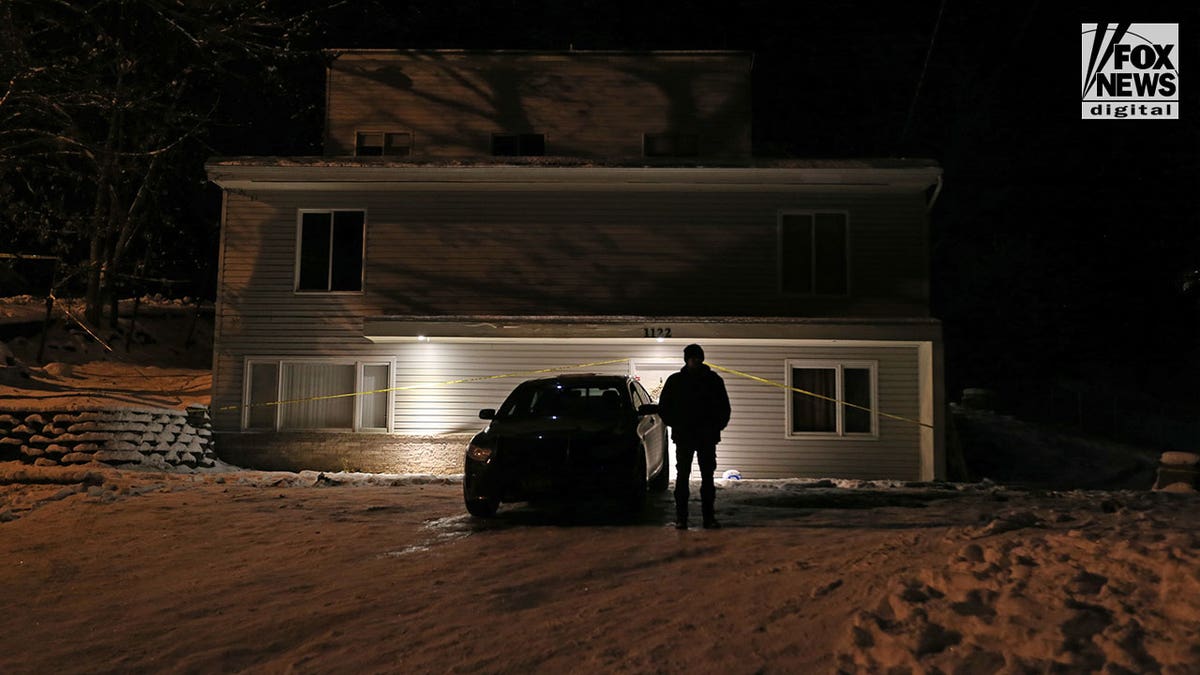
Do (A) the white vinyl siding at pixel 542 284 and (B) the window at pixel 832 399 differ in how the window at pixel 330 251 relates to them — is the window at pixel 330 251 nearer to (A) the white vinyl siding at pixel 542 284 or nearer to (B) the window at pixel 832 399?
(A) the white vinyl siding at pixel 542 284

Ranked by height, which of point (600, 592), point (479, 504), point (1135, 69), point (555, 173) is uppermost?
point (1135, 69)

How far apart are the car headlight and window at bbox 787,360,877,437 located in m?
7.93

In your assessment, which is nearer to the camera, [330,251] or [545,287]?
[545,287]

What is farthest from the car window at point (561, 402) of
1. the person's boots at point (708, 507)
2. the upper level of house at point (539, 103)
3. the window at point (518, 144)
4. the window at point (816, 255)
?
the upper level of house at point (539, 103)

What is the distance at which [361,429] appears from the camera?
15.9 m

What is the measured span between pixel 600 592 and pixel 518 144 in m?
14.1

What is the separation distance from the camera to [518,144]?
61.9 ft

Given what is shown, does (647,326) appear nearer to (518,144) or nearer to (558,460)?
(558,460)

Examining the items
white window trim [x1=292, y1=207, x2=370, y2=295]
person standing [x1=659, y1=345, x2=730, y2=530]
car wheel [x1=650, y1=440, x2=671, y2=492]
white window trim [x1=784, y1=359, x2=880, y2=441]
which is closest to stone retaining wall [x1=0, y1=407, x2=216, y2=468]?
white window trim [x1=292, y1=207, x2=370, y2=295]

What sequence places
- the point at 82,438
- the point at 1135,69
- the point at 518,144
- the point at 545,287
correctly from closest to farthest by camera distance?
the point at 82,438, the point at 545,287, the point at 518,144, the point at 1135,69

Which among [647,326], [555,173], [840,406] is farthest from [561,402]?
[840,406]

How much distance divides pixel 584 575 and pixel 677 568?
70 cm

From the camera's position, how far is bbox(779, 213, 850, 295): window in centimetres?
1600

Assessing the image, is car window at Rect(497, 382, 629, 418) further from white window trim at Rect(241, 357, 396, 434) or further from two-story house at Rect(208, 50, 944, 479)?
white window trim at Rect(241, 357, 396, 434)
